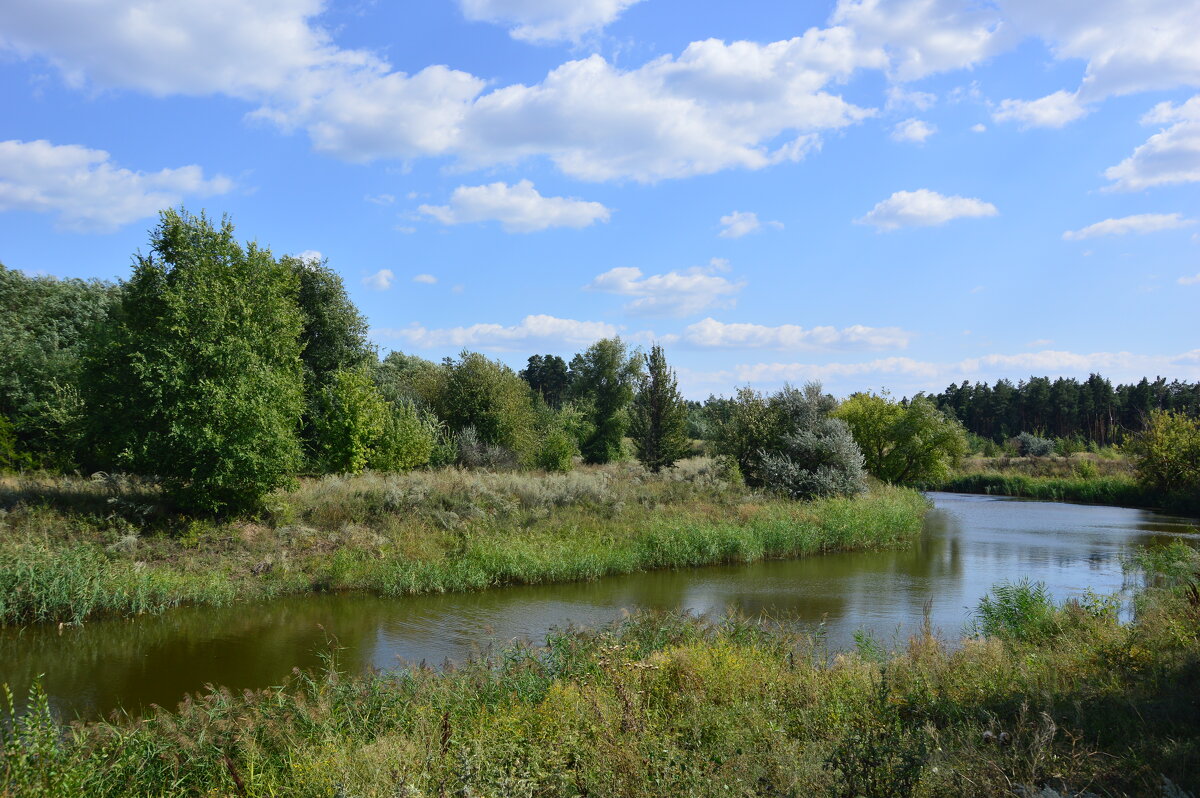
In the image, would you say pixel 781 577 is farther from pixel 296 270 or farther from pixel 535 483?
pixel 296 270

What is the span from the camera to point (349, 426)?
86.2 feet

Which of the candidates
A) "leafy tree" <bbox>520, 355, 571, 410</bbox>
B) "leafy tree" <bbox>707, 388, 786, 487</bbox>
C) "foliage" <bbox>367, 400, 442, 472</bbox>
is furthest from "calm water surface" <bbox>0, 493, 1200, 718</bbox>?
"leafy tree" <bbox>520, 355, 571, 410</bbox>

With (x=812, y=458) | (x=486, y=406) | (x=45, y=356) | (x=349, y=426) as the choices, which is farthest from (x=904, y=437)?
(x=45, y=356)

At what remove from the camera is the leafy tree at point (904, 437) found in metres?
37.0

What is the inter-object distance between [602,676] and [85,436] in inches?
705

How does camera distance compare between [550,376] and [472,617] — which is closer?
[472,617]

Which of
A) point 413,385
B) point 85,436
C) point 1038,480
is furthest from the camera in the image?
point 1038,480

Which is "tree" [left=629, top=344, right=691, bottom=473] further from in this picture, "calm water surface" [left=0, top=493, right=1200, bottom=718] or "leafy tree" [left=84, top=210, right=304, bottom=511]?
"leafy tree" [left=84, top=210, right=304, bottom=511]

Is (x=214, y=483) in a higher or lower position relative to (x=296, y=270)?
lower

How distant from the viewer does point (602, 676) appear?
7781 millimetres

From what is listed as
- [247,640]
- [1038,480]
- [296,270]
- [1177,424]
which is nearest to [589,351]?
[296,270]

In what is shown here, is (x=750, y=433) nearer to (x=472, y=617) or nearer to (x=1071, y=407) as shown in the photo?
(x=472, y=617)

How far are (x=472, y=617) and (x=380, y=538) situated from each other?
17.7 ft

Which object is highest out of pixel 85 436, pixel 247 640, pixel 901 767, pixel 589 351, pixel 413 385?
pixel 589 351
